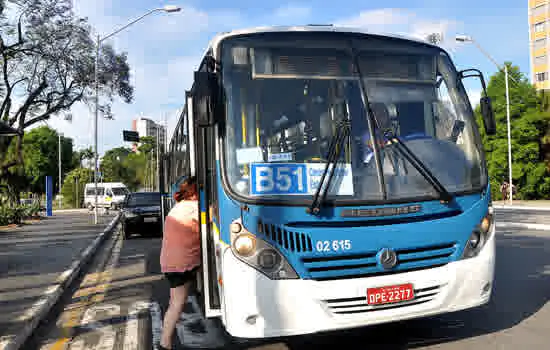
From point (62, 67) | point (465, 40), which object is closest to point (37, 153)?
point (62, 67)

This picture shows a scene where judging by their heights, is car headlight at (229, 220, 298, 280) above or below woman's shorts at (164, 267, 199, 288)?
above

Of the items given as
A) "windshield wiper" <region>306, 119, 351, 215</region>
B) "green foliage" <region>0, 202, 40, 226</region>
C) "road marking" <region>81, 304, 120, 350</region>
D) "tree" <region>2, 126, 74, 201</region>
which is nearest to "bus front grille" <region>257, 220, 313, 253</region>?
"windshield wiper" <region>306, 119, 351, 215</region>

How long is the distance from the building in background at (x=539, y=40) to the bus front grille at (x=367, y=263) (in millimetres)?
69032

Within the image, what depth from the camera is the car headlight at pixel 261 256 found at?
4.07 m

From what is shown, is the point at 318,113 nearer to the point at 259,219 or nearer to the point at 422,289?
the point at 259,219

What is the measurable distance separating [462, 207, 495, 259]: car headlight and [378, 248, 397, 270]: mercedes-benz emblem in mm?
709

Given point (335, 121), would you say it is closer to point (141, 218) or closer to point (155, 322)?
point (155, 322)

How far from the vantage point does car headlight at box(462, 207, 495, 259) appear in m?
4.57

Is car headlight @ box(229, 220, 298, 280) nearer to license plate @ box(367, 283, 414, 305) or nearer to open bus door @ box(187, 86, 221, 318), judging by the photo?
open bus door @ box(187, 86, 221, 318)

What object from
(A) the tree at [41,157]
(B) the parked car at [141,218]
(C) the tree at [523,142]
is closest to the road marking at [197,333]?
(B) the parked car at [141,218]

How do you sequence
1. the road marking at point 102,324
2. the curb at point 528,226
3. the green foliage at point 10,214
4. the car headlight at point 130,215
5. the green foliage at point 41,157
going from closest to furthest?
the road marking at point 102,324 → the curb at point 528,226 → the car headlight at point 130,215 → the green foliage at point 10,214 → the green foliage at point 41,157

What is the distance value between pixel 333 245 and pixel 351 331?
173cm

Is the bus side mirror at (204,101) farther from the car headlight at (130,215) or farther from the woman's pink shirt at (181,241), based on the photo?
the car headlight at (130,215)

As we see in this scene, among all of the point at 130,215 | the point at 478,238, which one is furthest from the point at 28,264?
the point at 478,238
